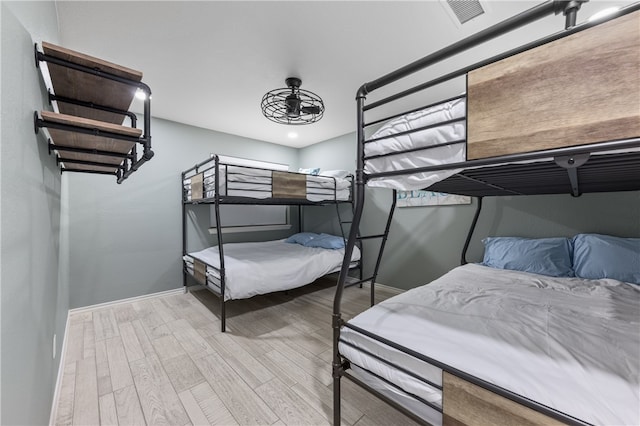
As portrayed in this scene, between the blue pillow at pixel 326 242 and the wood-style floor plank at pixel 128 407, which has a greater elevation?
the blue pillow at pixel 326 242

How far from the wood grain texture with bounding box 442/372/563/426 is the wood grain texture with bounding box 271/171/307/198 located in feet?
7.67

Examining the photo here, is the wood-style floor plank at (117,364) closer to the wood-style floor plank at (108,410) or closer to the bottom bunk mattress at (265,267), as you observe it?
the wood-style floor plank at (108,410)

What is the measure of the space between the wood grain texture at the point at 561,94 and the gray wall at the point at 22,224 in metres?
1.38

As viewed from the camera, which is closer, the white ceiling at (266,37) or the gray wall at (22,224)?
the gray wall at (22,224)

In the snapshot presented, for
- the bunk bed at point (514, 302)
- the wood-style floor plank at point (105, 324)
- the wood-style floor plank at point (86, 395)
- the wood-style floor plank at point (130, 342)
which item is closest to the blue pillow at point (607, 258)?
the bunk bed at point (514, 302)

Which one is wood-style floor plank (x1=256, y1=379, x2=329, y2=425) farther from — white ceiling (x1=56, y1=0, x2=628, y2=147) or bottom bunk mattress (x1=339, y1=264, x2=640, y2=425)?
white ceiling (x1=56, y1=0, x2=628, y2=147)

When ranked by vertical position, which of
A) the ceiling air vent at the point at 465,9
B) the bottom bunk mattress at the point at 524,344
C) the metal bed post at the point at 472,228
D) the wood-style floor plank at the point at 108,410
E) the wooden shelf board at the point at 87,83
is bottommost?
the wood-style floor plank at the point at 108,410

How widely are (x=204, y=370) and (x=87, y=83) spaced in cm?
182

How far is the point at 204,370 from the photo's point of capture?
176 centimetres

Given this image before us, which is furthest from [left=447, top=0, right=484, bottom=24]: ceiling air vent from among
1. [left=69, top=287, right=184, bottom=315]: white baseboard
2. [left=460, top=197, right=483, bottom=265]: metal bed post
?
[left=69, top=287, right=184, bottom=315]: white baseboard

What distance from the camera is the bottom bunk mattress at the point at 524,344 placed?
→ 0.67 m

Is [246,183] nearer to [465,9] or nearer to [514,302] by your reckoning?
[465,9]

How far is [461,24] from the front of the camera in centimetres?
166

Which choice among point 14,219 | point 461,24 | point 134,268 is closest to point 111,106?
point 14,219
